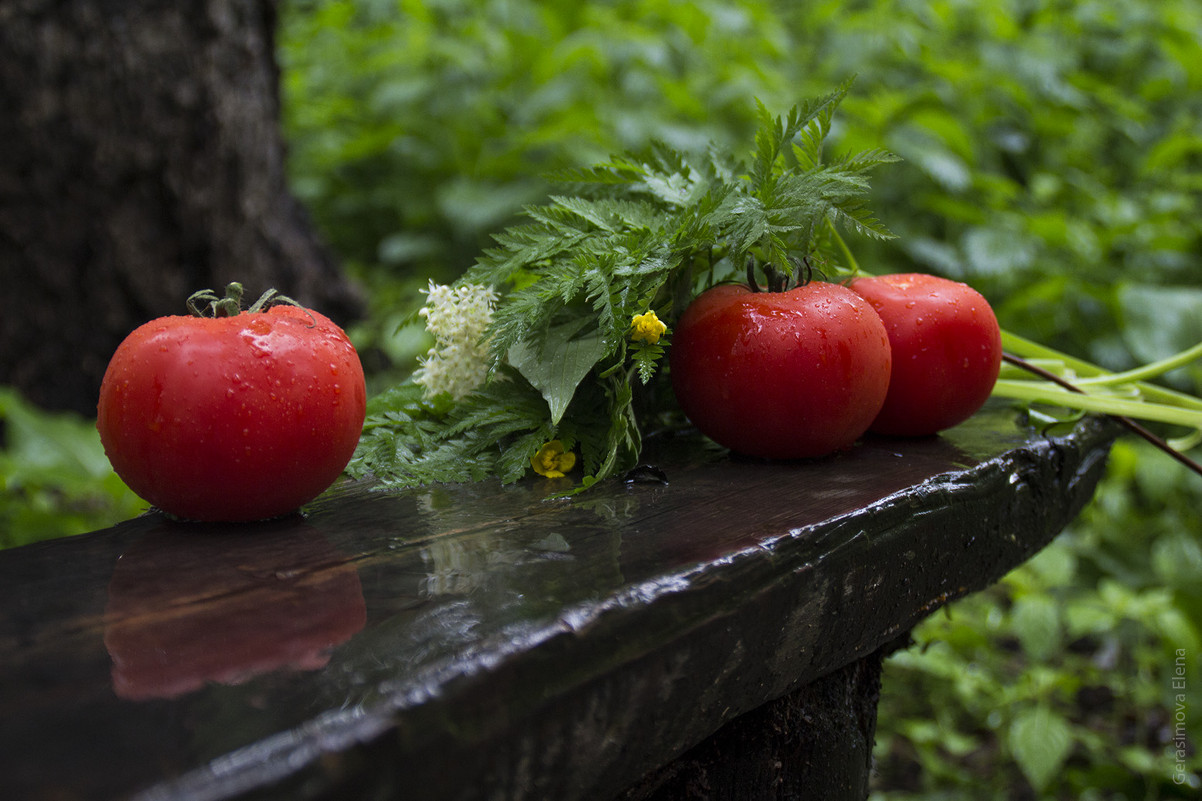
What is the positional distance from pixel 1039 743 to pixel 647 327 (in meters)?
2.08

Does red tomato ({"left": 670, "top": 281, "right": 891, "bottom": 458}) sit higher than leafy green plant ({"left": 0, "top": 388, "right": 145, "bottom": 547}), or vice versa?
red tomato ({"left": 670, "top": 281, "right": 891, "bottom": 458})

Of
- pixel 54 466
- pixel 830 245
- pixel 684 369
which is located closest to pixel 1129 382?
pixel 830 245

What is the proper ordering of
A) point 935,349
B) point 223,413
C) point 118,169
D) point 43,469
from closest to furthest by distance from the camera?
1. point 223,413
2. point 935,349
3. point 43,469
4. point 118,169

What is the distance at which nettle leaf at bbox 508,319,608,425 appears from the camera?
1.19 m

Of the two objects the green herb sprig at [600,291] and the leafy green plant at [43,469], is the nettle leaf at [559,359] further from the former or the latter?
the leafy green plant at [43,469]

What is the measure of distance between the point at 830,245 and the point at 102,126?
2715mm

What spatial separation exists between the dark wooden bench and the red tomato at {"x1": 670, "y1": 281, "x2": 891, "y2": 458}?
0.06 metres

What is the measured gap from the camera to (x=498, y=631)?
727 mm

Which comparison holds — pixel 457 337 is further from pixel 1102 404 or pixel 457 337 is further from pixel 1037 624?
pixel 1037 624

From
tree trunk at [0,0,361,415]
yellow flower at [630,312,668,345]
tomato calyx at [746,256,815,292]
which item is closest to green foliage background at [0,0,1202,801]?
tree trunk at [0,0,361,415]

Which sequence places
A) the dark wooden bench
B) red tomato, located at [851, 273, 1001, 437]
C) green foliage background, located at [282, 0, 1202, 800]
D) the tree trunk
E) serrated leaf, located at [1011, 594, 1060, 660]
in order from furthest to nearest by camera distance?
green foliage background, located at [282, 0, 1202, 800] < the tree trunk < serrated leaf, located at [1011, 594, 1060, 660] < red tomato, located at [851, 273, 1001, 437] < the dark wooden bench

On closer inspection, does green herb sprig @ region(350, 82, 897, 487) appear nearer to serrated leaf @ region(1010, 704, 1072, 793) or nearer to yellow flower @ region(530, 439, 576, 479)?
yellow flower @ region(530, 439, 576, 479)

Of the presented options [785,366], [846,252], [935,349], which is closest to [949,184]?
[846,252]

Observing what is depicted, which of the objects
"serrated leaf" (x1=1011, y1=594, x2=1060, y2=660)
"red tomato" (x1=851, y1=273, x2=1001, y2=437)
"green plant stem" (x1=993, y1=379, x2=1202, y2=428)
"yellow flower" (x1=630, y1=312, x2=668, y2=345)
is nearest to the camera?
"yellow flower" (x1=630, y1=312, x2=668, y2=345)
